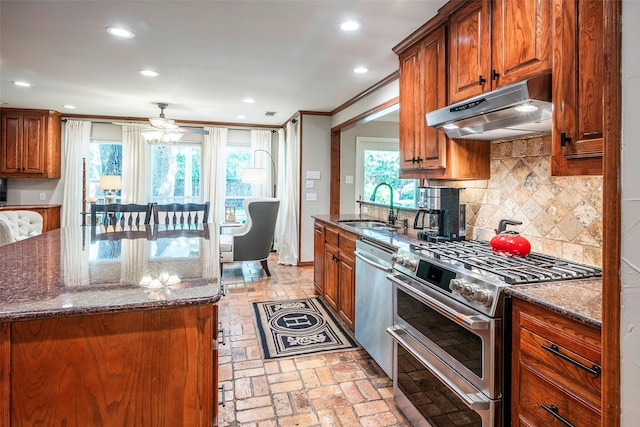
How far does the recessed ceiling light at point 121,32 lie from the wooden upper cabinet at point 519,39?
8.21 ft

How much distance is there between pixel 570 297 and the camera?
1229mm

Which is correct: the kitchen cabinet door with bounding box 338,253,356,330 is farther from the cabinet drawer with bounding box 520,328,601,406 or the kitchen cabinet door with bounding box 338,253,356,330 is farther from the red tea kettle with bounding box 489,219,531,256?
the cabinet drawer with bounding box 520,328,601,406

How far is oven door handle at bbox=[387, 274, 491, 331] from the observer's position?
1.41 meters

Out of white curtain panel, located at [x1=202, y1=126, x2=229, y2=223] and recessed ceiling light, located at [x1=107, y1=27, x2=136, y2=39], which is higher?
recessed ceiling light, located at [x1=107, y1=27, x2=136, y2=39]

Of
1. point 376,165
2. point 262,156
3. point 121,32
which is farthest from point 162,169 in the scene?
point 121,32

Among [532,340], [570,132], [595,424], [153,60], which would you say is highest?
[153,60]

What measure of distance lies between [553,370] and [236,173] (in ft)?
21.5

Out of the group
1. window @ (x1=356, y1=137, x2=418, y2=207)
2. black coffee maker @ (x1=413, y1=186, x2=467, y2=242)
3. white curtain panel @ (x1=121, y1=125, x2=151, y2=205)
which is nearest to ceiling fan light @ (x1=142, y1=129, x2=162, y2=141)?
white curtain panel @ (x1=121, y1=125, x2=151, y2=205)

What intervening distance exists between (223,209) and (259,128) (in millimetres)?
1682

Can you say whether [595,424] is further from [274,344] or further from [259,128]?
[259,128]

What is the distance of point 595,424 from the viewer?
1.04 m

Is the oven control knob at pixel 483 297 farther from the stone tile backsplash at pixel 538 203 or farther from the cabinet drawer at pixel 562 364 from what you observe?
the stone tile backsplash at pixel 538 203

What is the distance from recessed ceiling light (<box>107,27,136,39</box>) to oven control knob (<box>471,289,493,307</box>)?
2.94 meters

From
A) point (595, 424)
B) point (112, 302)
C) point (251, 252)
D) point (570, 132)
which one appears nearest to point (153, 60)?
point (251, 252)
